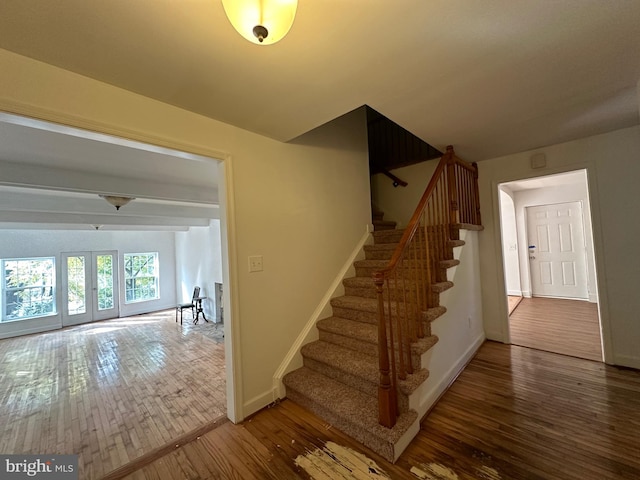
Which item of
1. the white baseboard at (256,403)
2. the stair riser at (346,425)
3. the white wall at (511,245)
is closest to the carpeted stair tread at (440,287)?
the stair riser at (346,425)

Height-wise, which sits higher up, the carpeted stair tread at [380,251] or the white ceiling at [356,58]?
the white ceiling at [356,58]

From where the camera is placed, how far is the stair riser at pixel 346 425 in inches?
62.3

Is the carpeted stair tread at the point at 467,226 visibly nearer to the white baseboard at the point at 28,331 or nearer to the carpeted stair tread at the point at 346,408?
the carpeted stair tread at the point at 346,408

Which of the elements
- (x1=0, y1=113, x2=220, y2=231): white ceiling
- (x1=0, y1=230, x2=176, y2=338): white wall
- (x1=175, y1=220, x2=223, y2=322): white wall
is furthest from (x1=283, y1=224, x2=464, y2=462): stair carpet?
(x1=0, y1=230, x2=176, y2=338): white wall

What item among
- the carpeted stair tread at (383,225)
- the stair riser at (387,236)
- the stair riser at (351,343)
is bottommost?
the stair riser at (351,343)

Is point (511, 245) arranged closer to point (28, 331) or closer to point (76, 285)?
point (76, 285)

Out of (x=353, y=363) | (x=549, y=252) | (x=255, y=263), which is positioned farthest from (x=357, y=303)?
(x=549, y=252)

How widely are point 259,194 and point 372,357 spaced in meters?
1.71

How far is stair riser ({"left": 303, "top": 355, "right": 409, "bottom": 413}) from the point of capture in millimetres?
1775

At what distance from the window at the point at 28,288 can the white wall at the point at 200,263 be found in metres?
2.82

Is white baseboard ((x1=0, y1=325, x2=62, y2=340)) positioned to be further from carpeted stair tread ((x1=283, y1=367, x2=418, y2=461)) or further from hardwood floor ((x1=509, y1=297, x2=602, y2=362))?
hardwood floor ((x1=509, y1=297, x2=602, y2=362))

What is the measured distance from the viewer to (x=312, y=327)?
8.45 feet

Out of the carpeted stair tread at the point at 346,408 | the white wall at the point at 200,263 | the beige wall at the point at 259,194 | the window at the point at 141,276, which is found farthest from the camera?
the window at the point at 141,276

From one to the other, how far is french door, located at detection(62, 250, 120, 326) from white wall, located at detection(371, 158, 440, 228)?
7525mm
